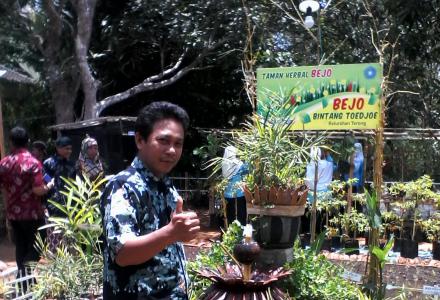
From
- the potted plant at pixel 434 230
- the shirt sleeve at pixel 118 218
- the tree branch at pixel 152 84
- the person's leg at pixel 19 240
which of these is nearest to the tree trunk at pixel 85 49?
the tree branch at pixel 152 84

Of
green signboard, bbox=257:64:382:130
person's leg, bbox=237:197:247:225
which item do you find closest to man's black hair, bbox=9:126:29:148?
green signboard, bbox=257:64:382:130

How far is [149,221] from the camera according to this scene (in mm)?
1948

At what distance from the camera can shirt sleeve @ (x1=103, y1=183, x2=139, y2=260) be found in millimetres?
1814

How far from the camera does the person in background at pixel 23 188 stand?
519cm

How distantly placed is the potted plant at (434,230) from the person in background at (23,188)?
13.7ft

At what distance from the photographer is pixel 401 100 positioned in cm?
1452

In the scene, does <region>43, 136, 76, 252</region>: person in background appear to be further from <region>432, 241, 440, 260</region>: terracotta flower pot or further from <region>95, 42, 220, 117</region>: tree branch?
<region>95, 42, 220, 117</region>: tree branch

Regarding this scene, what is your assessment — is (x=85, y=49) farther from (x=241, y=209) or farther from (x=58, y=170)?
(x=58, y=170)

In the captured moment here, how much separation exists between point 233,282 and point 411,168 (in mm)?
12362

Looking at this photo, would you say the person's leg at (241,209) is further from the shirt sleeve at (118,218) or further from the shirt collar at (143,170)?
the shirt sleeve at (118,218)

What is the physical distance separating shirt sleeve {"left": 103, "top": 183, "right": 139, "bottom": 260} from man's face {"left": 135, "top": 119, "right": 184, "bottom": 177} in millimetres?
143

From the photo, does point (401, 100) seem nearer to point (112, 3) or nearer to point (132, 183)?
point (112, 3)

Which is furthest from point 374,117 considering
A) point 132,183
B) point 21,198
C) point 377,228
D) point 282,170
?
point 21,198

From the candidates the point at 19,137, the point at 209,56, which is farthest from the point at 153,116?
the point at 209,56
